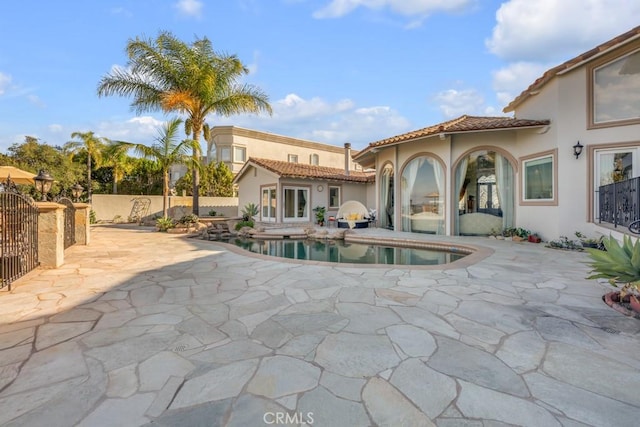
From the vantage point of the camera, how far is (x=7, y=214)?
4.97 metres

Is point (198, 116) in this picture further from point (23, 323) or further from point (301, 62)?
point (23, 323)

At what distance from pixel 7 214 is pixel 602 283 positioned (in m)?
9.87

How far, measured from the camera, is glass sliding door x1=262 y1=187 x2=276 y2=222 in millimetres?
18266

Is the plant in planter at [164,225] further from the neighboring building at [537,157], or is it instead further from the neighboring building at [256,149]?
the neighboring building at [256,149]

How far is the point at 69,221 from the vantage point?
358 inches

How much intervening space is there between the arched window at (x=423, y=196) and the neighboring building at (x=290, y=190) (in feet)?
21.9

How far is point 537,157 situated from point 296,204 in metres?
12.3

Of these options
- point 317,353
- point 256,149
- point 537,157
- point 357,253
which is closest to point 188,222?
point 357,253

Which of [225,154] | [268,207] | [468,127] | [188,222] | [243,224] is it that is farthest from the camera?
[225,154]

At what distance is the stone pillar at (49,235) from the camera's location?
5734 mm

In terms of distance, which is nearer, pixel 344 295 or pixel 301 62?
pixel 344 295

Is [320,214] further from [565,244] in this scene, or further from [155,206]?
[155,206]

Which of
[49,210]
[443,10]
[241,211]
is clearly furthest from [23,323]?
[241,211]

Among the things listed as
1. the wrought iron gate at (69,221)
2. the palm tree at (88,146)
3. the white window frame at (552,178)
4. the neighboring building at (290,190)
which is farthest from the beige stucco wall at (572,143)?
the palm tree at (88,146)
